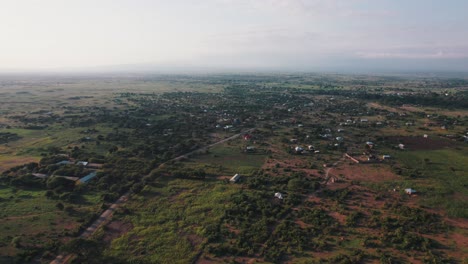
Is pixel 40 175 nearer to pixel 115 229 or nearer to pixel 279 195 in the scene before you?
pixel 115 229

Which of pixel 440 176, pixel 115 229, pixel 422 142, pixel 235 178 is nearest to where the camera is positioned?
pixel 115 229

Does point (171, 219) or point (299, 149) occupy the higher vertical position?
point (299, 149)

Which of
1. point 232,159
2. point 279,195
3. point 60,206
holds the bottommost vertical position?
point 60,206

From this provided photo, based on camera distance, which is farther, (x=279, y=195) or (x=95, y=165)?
(x=95, y=165)

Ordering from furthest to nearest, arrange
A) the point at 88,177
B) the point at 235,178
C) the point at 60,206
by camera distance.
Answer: the point at 88,177 < the point at 235,178 < the point at 60,206

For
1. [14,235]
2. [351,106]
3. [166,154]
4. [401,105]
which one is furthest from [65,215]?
[401,105]

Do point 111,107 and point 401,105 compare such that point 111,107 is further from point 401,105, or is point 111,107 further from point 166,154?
point 401,105

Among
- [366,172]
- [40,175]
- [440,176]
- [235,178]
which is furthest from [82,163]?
[440,176]
